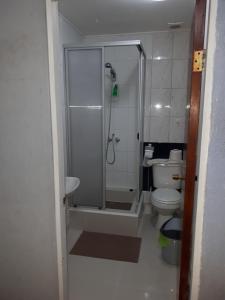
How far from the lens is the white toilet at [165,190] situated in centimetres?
263

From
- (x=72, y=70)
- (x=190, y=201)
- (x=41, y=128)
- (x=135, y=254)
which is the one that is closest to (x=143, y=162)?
(x=135, y=254)

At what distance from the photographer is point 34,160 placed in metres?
1.37

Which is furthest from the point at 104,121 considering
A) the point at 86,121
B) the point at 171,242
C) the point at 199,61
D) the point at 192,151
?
the point at 199,61

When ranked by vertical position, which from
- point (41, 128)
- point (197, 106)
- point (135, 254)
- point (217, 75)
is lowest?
point (135, 254)

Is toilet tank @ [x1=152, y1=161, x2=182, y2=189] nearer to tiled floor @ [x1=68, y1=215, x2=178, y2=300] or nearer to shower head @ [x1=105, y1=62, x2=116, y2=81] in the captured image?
tiled floor @ [x1=68, y1=215, x2=178, y2=300]

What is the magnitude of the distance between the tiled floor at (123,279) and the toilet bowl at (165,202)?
16.6 inches

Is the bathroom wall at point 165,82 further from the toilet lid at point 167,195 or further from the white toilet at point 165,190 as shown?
the toilet lid at point 167,195

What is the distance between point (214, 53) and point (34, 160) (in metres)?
1.11

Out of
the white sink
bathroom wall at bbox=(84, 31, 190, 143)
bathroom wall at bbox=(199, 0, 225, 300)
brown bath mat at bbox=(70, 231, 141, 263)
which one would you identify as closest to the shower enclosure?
bathroom wall at bbox=(84, 31, 190, 143)

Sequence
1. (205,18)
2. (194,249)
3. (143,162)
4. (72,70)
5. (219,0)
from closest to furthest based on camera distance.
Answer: (219,0) < (205,18) < (194,249) < (72,70) < (143,162)

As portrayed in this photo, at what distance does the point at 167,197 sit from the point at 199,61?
1830mm

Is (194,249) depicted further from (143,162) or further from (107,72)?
(107,72)

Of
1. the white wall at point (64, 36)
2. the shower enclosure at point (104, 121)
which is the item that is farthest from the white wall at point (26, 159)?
the shower enclosure at point (104, 121)

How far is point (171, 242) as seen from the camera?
87.6 inches
